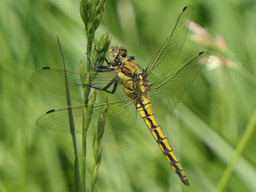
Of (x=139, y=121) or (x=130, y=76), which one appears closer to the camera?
(x=130, y=76)

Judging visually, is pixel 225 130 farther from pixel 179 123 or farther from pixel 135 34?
pixel 135 34

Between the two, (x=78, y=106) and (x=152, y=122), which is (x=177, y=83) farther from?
(x=78, y=106)

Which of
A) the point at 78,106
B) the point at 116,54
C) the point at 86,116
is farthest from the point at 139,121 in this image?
the point at 86,116

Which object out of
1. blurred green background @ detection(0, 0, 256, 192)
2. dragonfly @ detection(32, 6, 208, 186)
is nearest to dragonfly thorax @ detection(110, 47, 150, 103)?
dragonfly @ detection(32, 6, 208, 186)

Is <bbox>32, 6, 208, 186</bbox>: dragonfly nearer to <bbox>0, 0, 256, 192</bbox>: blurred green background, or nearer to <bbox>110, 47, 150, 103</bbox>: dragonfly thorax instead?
<bbox>110, 47, 150, 103</bbox>: dragonfly thorax

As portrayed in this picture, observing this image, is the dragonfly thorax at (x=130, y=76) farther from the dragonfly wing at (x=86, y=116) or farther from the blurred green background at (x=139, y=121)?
the blurred green background at (x=139, y=121)

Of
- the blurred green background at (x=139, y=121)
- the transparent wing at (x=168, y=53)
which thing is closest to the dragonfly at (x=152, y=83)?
the transparent wing at (x=168, y=53)
